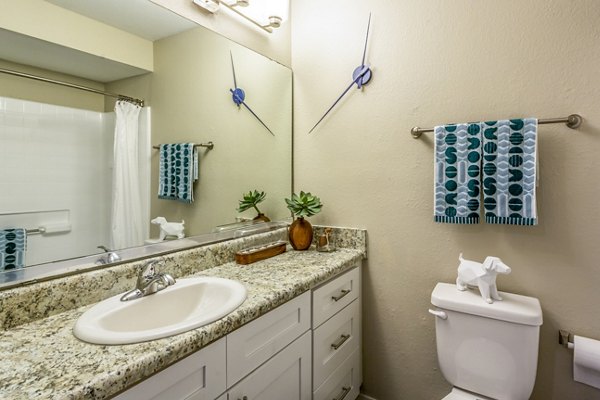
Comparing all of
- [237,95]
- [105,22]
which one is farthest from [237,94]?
[105,22]

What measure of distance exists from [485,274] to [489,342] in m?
0.25

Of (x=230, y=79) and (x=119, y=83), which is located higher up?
(x=230, y=79)

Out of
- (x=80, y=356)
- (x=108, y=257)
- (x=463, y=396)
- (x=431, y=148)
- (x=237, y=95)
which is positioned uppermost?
(x=237, y=95)

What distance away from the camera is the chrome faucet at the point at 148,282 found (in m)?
0.98

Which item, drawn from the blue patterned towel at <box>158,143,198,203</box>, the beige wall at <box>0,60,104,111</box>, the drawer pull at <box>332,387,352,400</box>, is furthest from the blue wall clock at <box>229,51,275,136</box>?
the drawer pull at <box>332,387,352,400</box>

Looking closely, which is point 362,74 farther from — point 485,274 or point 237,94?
point 485,274

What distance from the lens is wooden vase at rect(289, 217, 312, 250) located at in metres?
1.64

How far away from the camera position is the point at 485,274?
121 centimetres

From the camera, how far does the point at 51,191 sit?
3.18ft

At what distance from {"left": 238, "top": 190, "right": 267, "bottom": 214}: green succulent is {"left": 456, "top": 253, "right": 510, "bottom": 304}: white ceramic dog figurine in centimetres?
100

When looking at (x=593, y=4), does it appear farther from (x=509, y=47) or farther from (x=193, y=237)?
(x=193, y=237)

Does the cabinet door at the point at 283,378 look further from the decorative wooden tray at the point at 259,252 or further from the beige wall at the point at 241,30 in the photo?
the beige wall at the point at 241,30

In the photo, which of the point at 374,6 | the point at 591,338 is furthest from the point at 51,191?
the point at 591,338

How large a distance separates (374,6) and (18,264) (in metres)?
1.72
